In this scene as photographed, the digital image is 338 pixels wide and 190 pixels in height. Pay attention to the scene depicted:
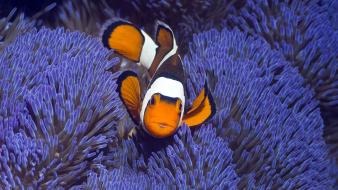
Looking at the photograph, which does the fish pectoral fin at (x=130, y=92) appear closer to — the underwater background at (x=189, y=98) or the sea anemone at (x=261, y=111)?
the underwater background at (x=189, y=98)

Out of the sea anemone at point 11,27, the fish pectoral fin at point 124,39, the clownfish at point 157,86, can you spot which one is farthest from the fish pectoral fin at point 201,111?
the sea anemone at point 11,27

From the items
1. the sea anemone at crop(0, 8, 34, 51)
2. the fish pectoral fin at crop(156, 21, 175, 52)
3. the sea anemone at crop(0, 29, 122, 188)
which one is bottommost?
the sea anemone at crop(0, 29, 122, 188)

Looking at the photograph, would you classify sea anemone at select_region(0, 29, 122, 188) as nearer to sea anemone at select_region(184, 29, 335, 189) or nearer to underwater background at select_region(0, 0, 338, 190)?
underwater background at select_region(0, 0, 338, 190)

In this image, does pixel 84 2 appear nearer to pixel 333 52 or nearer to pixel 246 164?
pixel 246 164

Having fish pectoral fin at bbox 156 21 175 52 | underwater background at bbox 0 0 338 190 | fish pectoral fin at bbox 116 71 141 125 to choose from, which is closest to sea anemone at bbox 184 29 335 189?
underwater background at bbox 0 0 338 190

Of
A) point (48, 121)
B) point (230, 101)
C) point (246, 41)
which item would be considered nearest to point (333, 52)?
point (246, 41)

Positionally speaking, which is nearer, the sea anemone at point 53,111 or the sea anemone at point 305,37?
the sea anemone at point 53,111

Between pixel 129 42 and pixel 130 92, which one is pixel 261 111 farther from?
pixel 129 42
